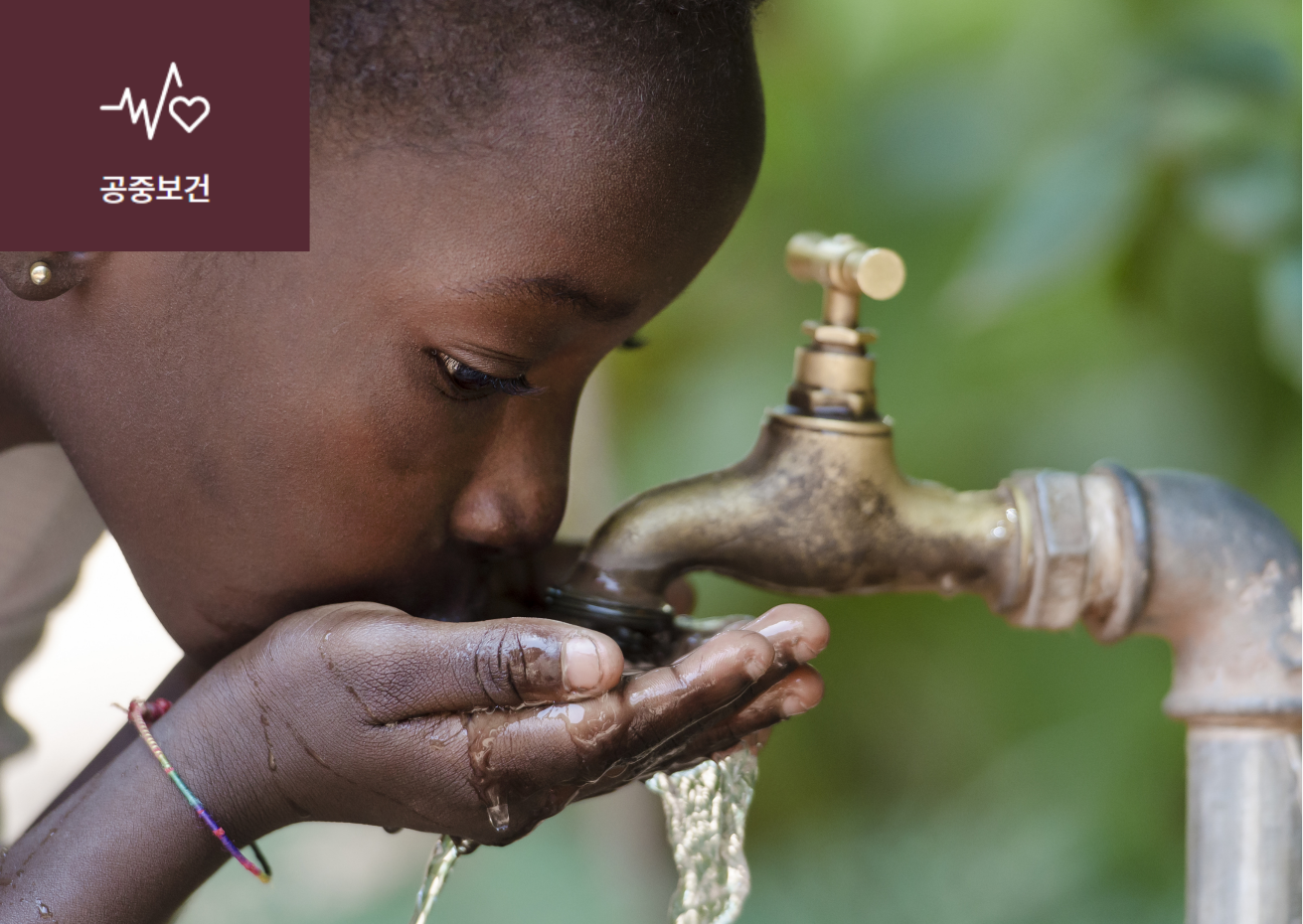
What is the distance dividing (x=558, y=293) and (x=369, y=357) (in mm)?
89

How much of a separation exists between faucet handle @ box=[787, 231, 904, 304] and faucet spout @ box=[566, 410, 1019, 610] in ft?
0.24

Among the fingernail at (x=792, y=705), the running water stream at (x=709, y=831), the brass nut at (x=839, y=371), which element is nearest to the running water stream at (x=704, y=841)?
the running water stream at (x=709, y=831)

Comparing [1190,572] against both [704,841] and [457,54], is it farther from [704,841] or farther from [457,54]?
[457,54]

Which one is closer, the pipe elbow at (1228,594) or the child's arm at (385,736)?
the child's arm at (385,736)

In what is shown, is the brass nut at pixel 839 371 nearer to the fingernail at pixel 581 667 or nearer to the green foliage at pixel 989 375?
the fingernail at pixel 581 667

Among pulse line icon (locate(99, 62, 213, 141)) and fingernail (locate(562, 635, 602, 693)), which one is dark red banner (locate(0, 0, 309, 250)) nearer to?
pulse line icon (locate(99, 62, 213, 141))

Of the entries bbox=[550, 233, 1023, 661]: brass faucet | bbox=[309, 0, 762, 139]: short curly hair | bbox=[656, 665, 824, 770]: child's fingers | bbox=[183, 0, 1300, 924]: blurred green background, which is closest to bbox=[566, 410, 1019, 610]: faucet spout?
bbox=[550, 233, 1023, 661]: brass faucet

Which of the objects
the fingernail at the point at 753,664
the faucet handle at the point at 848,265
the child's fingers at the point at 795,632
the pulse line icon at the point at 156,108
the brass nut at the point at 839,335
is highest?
the pulse line icon at the point at 156,108

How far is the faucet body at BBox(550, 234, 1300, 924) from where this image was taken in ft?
2.18

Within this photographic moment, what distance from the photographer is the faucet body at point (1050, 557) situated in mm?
664

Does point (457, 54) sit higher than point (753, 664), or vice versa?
point (457, 54)

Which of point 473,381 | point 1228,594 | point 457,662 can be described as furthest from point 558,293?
point 1228,594

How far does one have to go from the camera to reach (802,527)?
2.19ft

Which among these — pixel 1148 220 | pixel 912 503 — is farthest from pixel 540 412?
pixel 1148 220
